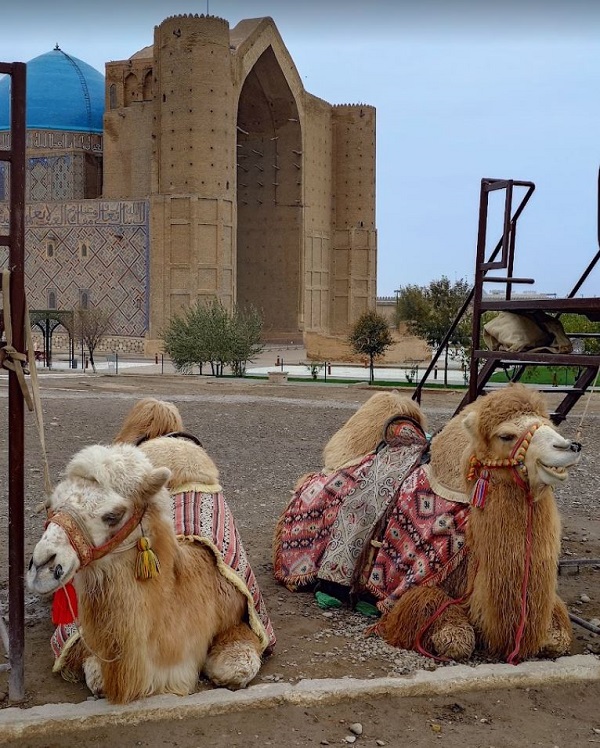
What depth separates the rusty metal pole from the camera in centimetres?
365

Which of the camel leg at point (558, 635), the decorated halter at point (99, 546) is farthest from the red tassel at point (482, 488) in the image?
the decorated halter at point (99, 546)

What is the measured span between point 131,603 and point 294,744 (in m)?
0.78

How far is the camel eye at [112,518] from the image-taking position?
3.13m

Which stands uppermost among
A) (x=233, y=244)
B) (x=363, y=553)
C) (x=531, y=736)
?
(x=233, y=244)

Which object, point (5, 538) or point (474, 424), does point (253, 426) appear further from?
point (474, 424)

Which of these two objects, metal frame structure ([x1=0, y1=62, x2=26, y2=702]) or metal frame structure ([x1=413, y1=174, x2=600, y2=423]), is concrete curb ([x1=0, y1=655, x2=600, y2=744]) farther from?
metal frame structure ([x1=413, y1=174, x2=600, y2=423])

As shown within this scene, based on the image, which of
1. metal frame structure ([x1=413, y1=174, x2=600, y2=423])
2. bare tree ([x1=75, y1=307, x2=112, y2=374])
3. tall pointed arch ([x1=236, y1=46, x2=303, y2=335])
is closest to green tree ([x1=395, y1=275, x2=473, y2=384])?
bare tree ([x1=75, y1=307, x2=112, y2=374])

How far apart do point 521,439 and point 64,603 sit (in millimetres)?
1880

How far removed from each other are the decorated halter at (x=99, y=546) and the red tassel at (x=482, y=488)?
4.64ft

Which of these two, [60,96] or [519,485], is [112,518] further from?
[60,96]

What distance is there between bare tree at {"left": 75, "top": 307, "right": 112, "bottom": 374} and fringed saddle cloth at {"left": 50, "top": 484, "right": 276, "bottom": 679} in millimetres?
26021

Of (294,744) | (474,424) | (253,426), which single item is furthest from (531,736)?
(253,426)

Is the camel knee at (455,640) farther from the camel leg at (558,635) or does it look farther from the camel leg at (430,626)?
the camel leg at (558,635)

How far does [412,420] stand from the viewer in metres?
5.32
